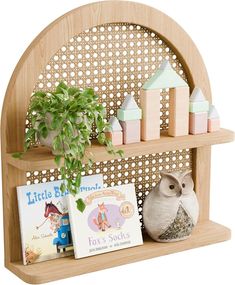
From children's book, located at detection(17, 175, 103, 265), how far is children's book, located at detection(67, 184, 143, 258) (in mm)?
37

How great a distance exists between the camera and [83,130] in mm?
2408

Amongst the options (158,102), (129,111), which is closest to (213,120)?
(158,102)

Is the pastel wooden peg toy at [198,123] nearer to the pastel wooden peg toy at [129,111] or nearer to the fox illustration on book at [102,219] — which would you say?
the pastel wooden peg toy at [129,111]

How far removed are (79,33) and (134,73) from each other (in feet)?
0.83

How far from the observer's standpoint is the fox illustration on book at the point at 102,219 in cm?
261

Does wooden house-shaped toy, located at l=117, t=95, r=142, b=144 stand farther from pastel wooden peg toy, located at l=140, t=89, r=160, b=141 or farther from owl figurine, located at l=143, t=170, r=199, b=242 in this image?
owl figurine, located at l=143, t=170, r=199, b=242

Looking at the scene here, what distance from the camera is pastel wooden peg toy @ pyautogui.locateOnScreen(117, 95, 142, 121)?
8.48ft

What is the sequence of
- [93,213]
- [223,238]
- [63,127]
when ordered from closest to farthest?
[63,127] → [93,213] → [223,238]

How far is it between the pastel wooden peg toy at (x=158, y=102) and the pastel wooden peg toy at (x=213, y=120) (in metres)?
0.08

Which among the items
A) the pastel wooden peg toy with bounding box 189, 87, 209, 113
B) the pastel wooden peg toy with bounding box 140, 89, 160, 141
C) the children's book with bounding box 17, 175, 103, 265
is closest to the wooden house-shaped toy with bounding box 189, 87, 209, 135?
the pastel wooden peg toy with bounding box 189, 87, 209, 113

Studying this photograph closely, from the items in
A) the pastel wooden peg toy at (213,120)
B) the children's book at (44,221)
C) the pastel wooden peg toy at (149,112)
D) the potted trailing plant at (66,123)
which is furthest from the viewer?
the pastel wooden peg toy at (213,120)

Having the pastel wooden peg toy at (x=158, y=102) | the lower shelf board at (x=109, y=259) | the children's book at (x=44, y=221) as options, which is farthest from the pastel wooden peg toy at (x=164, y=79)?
the lower shelf board at (x=109, y=259)

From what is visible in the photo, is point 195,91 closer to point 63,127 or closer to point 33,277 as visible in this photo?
point 63,127

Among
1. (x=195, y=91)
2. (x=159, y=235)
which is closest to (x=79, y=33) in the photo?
(x=195, y=91)
